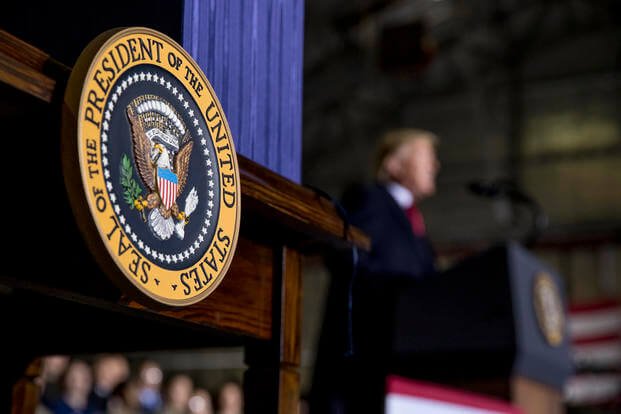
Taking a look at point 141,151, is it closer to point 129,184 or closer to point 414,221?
point 129,184

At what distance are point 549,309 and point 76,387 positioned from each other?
306 centimetres

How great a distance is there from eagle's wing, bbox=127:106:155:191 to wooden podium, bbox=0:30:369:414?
0.06m

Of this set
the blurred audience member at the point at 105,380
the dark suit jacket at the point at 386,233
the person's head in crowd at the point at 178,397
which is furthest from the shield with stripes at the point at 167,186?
the person's head in crowd at the point at 178,397

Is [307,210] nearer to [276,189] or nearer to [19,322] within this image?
[276,189]

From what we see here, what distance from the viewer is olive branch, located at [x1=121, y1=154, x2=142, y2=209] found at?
698 mm

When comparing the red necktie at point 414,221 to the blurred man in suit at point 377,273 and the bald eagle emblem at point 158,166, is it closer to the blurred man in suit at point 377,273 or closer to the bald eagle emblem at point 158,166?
the blurred man in suit at point 377,273

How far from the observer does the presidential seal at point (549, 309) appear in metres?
2.38

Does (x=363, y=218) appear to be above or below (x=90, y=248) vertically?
above

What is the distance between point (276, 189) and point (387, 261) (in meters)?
1.41

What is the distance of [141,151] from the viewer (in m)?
0.72

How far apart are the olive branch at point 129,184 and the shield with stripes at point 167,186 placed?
0.10ft

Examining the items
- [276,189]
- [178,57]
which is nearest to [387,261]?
[276,189]

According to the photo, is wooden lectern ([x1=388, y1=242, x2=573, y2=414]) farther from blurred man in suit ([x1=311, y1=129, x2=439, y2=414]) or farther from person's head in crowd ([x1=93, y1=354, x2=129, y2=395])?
person's head in crowd ([x1=93, y1=354, x2=129, y2=395])

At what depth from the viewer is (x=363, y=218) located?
2.36 metres
